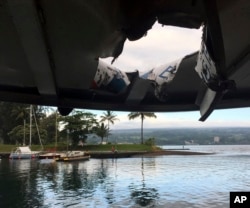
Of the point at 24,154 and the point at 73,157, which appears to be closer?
the point at 73,157

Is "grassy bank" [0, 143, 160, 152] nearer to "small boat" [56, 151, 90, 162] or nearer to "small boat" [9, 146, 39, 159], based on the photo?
"small boat" [9, 146, 39, 159]

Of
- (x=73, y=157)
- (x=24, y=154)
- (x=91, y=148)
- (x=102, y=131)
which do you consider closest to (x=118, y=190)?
(x=73, y=157)

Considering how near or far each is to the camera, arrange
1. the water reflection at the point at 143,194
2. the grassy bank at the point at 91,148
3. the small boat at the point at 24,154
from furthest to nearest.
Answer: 1. the grassy bank at the point at 91,148
2. the small boat at the point at 24,154
3. the water reflection at the point at 143,194

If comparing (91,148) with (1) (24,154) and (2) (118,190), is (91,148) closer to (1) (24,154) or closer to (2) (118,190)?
(1) (24,154)

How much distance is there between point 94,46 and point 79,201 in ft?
91.8

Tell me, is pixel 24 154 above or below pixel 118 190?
above

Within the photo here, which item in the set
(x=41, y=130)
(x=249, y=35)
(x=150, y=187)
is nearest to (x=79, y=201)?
(x=150, y=187)

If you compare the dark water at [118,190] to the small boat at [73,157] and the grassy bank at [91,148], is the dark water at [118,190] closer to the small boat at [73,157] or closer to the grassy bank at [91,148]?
the small boat at [73,157]

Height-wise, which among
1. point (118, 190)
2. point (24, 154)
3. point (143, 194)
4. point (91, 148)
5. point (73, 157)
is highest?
point (91, 148)

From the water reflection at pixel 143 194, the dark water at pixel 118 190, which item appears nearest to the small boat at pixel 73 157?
the dark water at pixel 118 190

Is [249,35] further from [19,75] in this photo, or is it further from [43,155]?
[43,155]

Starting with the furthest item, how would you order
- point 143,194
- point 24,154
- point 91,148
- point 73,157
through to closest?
point 91,148 < point 24,154 < point 73,157 < point 143,194

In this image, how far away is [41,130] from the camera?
103250 millimetres

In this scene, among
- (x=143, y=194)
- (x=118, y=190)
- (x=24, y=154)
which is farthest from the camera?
(x=24, y=154)
